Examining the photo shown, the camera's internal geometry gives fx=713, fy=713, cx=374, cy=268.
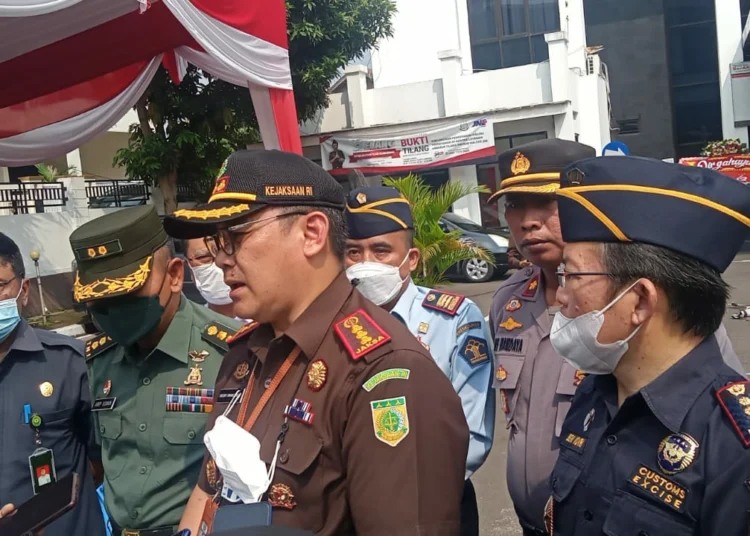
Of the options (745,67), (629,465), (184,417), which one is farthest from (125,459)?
(745,67)

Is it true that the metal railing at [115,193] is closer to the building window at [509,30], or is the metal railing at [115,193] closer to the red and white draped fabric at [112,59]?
Result: the building window at [509,30]

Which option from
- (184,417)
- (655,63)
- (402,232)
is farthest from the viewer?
(655,63)

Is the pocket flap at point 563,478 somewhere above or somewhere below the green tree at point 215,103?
below

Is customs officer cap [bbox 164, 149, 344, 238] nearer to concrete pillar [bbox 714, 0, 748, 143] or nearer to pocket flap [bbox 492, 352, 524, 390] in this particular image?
pocket flap [bbox 492, 352, 524, 390]

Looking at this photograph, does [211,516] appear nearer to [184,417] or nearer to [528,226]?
[184,417]

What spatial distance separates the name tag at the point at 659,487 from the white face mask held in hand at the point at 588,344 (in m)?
0.24

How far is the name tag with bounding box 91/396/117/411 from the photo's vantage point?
2.37 meters

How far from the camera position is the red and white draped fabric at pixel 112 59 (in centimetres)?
418

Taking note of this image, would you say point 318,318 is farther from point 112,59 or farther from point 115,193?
point 115,193

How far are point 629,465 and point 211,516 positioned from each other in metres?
0.94

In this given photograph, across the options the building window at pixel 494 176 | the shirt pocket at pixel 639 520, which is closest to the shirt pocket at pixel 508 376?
the shirt pocket at pixel 639 520

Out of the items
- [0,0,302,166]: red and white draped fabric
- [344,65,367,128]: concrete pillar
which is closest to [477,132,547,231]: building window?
[344,65,367,128]: concrete pillar

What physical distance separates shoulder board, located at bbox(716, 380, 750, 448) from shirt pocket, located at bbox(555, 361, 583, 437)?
32.4 inches

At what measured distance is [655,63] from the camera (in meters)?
24.7
